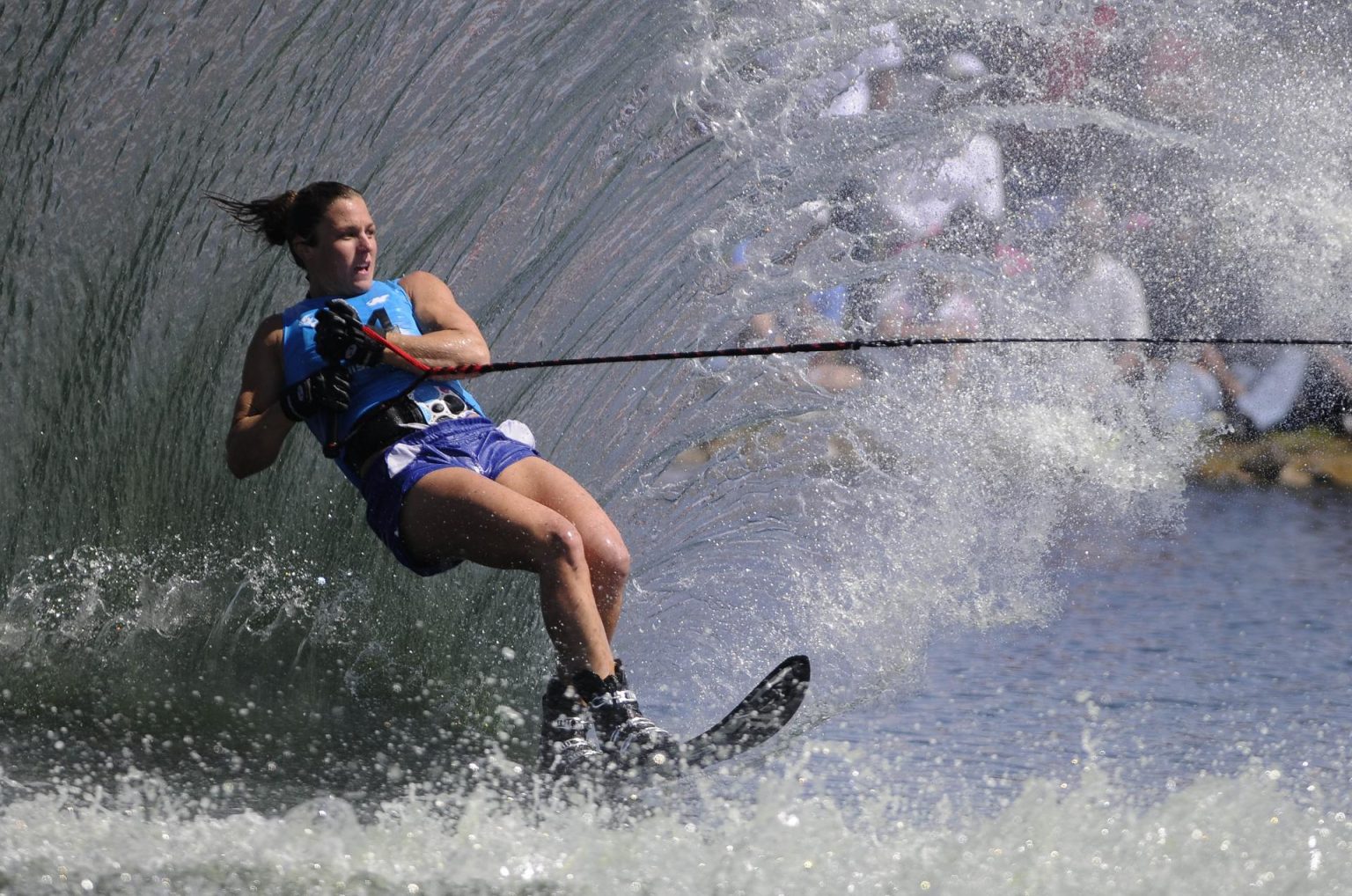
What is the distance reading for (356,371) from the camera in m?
2.95

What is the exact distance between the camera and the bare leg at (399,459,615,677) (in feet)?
8.89

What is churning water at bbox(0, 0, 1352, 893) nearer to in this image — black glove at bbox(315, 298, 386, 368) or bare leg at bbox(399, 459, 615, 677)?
bare leg at bbox(399, 459, 615, 677)

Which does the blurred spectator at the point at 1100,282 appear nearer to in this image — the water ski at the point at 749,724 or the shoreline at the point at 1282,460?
the shoreline at the point at 1282,460

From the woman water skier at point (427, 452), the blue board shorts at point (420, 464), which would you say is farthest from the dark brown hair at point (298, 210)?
the blue board shorts at point (420, 464)

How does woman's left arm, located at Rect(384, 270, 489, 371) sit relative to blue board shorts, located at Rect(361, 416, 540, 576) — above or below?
above

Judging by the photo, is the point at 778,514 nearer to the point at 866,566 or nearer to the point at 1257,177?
the point at 866,566

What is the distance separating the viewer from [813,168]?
423cm

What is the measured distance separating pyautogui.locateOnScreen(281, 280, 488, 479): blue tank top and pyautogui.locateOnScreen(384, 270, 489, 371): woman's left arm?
59 millimetres

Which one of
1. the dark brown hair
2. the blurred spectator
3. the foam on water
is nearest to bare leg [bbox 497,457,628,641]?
the foam on water

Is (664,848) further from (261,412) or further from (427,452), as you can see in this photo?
(261,412)

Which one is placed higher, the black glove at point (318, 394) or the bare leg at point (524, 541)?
the black glove at point (318, 394)

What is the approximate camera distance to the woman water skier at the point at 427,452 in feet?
8.84

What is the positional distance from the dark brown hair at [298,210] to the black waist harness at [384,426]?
383mm

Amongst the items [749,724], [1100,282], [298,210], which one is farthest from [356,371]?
[1100,282]
